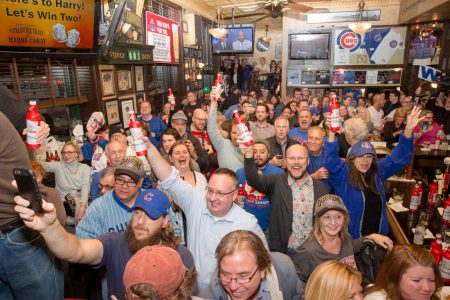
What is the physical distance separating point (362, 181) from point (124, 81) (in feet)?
17.0

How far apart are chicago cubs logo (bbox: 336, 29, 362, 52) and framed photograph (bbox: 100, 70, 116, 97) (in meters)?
8.34

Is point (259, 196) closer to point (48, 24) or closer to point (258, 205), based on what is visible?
point (258, 205)

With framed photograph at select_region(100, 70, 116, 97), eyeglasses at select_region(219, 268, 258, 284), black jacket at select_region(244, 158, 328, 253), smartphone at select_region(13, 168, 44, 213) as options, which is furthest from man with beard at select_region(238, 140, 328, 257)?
framed photograph at select_region(100, 70, 116, 97)

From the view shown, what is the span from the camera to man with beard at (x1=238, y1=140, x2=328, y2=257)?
2707 mm

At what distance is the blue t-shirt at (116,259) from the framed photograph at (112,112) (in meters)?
4.51

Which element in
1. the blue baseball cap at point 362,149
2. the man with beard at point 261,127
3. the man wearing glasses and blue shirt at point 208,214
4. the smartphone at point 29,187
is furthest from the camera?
the man with beard at point 261,127

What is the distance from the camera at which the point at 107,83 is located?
5.92 m

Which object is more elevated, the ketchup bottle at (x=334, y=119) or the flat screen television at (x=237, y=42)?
the flat screen television at (x=237, y=42)

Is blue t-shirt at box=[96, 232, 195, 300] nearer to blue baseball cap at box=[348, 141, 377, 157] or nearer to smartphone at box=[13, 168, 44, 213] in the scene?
smartphone at box=[13, 168, 44, 213]

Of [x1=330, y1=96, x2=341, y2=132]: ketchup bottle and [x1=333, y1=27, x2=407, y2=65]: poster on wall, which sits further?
[x1=333, y1=27, x2=407, y2=65]: poster on wall

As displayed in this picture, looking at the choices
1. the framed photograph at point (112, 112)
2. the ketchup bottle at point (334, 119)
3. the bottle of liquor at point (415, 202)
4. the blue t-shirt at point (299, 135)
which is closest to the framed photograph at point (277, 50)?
the framed photograph at point (112, 112)

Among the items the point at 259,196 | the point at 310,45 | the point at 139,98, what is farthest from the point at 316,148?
the point at 310,45

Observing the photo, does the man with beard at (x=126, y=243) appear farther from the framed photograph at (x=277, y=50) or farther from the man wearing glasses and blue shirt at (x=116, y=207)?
the framed photograph at (x=277, y=50)

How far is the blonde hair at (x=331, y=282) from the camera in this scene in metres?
1.70
